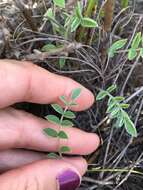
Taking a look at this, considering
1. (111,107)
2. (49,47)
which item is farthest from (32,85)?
(111,107)

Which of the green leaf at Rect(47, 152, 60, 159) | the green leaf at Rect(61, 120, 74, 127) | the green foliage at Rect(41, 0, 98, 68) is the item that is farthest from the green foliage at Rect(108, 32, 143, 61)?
the green leaf at Rect(47, 152, 60, 159)

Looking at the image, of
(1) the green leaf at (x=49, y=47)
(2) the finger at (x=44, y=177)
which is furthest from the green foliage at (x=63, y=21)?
(2) the finger at (x=44, y=177)

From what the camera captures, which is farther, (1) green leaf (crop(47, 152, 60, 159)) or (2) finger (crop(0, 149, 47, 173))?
Result: (2) finger (crop(0, 149, 47, 173))

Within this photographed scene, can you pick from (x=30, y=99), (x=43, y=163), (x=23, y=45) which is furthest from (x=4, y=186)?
(x=23, y=45)

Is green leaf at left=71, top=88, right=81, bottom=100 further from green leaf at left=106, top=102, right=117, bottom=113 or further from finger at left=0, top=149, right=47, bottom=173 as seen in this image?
finger at left=0, top=149, right=47, bottom=173

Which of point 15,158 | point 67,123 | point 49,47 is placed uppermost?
point 49,47

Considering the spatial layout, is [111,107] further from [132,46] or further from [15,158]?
[15,158]

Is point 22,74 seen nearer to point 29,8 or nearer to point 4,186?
point 29,8

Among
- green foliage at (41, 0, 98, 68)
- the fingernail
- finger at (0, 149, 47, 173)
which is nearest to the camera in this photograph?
green foliage at (41, 0, 98, 68)

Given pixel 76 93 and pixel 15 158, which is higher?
pixel 76 93

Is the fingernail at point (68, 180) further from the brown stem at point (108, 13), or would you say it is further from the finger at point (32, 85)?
the brown stem at point (108, 13)
